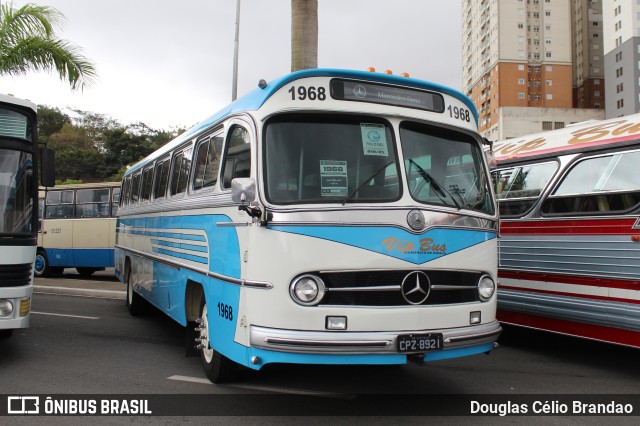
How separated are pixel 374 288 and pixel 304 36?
7.12m

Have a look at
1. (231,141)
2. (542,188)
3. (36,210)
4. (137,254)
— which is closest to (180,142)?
(36,210)

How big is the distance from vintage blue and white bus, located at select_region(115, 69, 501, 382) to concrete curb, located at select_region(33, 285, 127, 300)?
814 centimetres

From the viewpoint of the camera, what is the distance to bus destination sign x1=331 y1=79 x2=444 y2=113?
520 centimetres

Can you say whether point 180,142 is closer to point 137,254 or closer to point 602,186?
point 137,254

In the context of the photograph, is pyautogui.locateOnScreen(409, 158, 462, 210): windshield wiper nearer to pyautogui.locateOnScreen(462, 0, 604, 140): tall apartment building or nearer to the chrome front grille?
the chrome front grille

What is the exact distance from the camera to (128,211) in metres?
11.6

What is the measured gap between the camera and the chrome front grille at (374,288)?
475 cm

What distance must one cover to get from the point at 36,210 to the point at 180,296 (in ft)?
6.98

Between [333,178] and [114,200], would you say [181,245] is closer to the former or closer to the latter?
[333,178]

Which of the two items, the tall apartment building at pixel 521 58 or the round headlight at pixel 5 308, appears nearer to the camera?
the round headlight at pixel 5 308

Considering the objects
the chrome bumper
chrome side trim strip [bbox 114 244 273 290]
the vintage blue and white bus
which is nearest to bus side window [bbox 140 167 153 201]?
chrome side trim strip [bbox 114 244 273 290]

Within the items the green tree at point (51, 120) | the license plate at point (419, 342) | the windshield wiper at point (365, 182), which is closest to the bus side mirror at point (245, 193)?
the windshield wiper at point (365, 182)

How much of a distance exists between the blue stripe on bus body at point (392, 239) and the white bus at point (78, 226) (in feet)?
49.2

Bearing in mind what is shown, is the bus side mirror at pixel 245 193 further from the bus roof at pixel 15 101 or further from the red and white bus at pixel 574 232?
the red and white bus at pixel 574 232
